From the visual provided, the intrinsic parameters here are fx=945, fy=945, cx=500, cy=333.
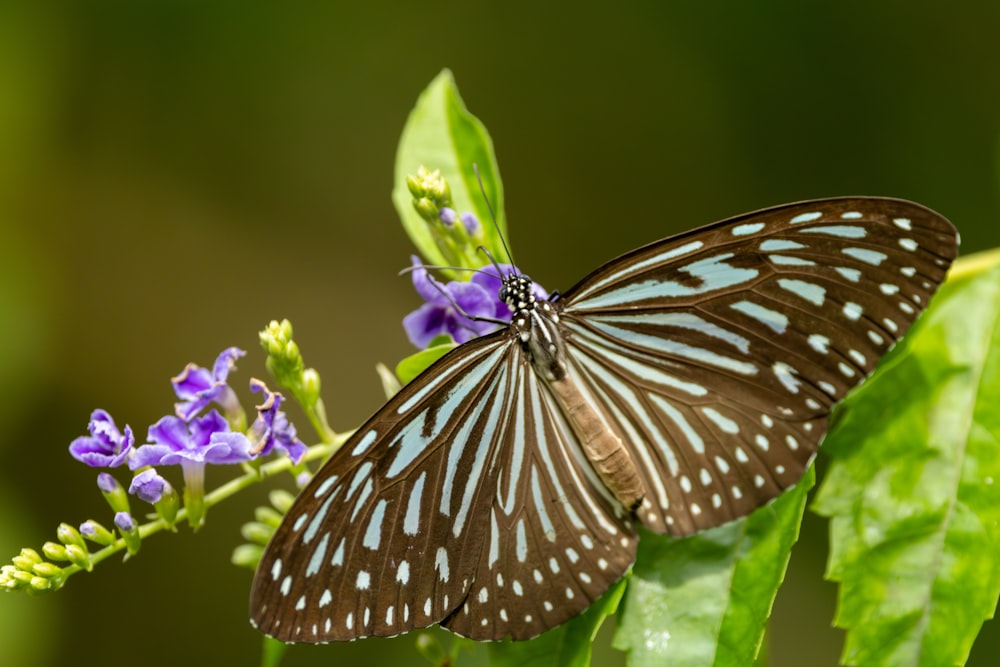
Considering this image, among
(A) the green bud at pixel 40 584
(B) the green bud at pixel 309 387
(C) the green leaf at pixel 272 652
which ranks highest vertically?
(B) the green bud at pixel 309 387

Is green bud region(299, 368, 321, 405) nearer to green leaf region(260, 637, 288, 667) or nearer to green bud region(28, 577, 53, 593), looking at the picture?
green leaf region(260, 637, 288, 667)

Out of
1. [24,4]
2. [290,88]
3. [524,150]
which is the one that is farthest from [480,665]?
[24,4]

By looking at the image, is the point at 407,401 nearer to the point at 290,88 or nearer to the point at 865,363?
the point at 865,363

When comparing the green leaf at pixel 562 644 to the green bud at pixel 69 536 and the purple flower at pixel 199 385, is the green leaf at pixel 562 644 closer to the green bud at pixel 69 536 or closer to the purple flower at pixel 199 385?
the purple flower at pixel 199 385

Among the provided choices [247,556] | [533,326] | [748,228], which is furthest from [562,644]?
[748,228]

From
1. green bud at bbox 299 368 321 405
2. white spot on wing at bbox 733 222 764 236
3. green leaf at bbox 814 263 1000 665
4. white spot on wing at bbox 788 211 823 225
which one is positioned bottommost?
green leaf at bbox 814 263 1000 665

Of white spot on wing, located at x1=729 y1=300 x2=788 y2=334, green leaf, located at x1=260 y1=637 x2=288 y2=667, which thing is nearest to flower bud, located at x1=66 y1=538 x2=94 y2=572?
green leaf, located at x1=260 y1=637 x2=288 y2=667

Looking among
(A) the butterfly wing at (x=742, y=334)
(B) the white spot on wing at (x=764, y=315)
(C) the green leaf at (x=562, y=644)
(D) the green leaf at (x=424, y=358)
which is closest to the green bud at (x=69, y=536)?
(D) the green leaf at (x=424, y=358)
